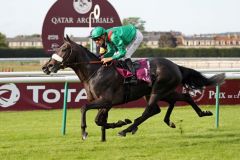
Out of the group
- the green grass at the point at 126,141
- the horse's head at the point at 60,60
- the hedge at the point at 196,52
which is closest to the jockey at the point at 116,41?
the horse's head at the point at 60,60

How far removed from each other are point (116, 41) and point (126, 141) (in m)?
1.19

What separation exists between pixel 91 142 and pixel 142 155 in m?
1.14

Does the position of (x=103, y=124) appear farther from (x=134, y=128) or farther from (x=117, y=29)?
(x=117, y=29)

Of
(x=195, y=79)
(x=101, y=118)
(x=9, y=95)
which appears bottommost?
(x=9, y=95)

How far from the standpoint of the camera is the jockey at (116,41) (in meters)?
7.10

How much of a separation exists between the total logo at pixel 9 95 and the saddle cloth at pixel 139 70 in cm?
439

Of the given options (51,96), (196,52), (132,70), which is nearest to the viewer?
(132,70)

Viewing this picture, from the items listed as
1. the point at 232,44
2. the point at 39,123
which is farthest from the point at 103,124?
the point at 232,44

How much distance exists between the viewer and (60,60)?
280 inches

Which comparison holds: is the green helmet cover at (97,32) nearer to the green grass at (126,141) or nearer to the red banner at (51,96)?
the green grass at (126,141)

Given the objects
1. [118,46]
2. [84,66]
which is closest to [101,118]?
[84,66]

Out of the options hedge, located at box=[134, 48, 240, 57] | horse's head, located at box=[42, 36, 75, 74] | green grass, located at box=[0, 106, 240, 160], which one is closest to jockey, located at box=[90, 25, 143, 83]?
horse's head, located at box=[42, 36, 75, 74]

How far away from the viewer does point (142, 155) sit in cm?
627

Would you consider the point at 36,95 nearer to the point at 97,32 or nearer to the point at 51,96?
the point at 51,96
